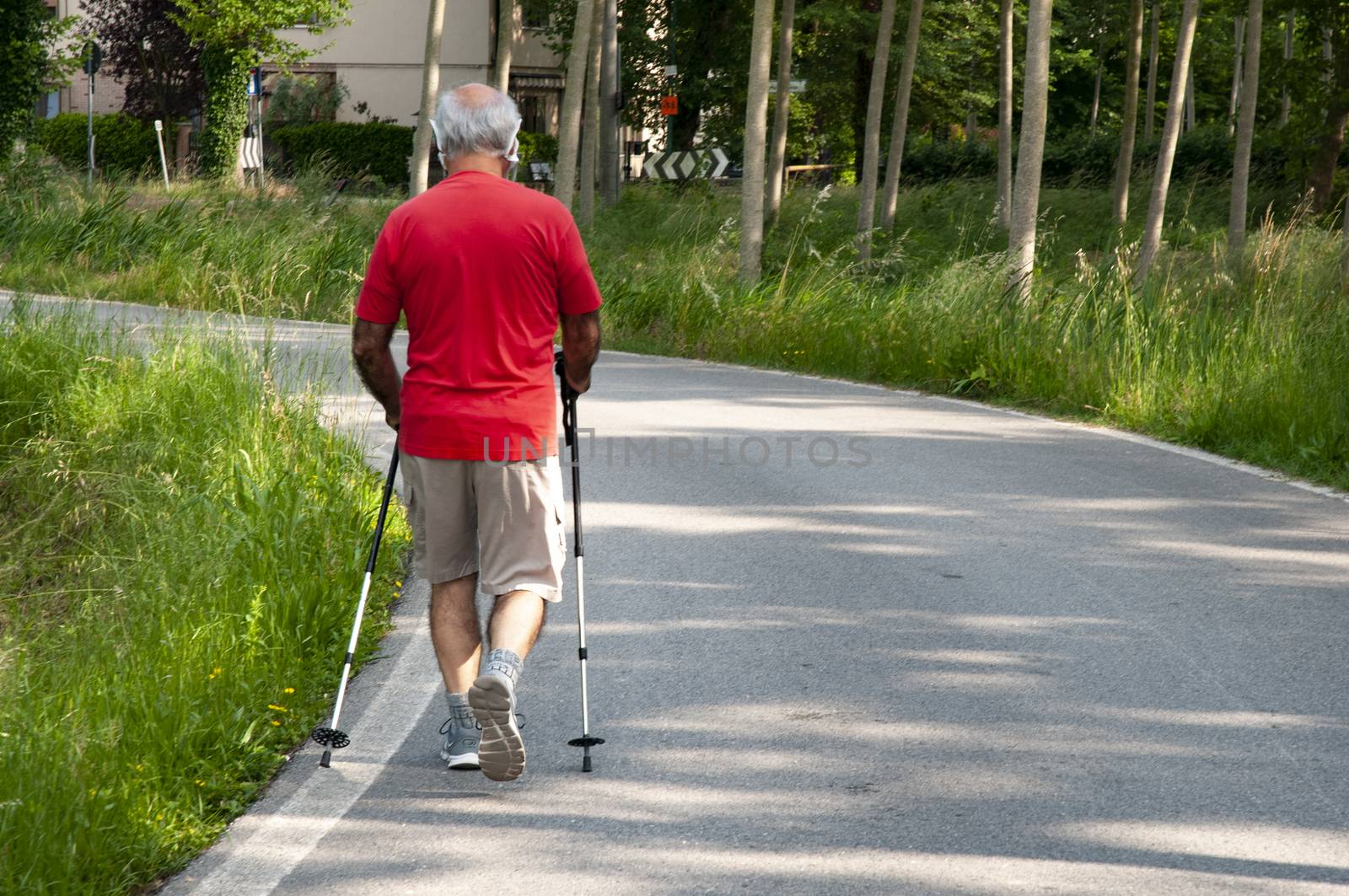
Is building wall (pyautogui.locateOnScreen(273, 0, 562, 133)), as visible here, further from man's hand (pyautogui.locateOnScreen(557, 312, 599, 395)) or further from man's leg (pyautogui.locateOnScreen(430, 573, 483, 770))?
man's leg (pyautogui.locateOnScreen(430, 573, 483, 770))

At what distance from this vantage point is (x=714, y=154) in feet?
102

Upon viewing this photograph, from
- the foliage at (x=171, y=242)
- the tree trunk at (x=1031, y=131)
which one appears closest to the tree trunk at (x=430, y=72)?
the foliage at (x=171, y=242)

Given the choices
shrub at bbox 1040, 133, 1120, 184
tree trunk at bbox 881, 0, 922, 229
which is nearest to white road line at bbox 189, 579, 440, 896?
tree trunk at bbox 881, 0, 922, 229

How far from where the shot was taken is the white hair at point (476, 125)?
4777 millimetres

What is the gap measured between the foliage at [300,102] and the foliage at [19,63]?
2937 cm

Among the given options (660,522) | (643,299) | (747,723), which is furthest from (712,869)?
(643,299)

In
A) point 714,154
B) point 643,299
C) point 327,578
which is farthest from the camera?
point 714,154

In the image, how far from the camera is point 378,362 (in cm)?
494

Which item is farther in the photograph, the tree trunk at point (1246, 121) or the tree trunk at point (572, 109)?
the tree trunk at point (1246, 121)

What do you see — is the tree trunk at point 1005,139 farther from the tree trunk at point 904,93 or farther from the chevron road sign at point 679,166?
the chevron road sign at point 679,166

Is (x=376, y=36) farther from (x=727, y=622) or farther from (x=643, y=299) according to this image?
(x=727, y=622)

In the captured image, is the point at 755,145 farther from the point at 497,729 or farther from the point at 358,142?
the point at 358,142

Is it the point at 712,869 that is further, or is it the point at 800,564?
the point at 800,564

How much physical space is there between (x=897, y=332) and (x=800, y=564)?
8.00 meters
